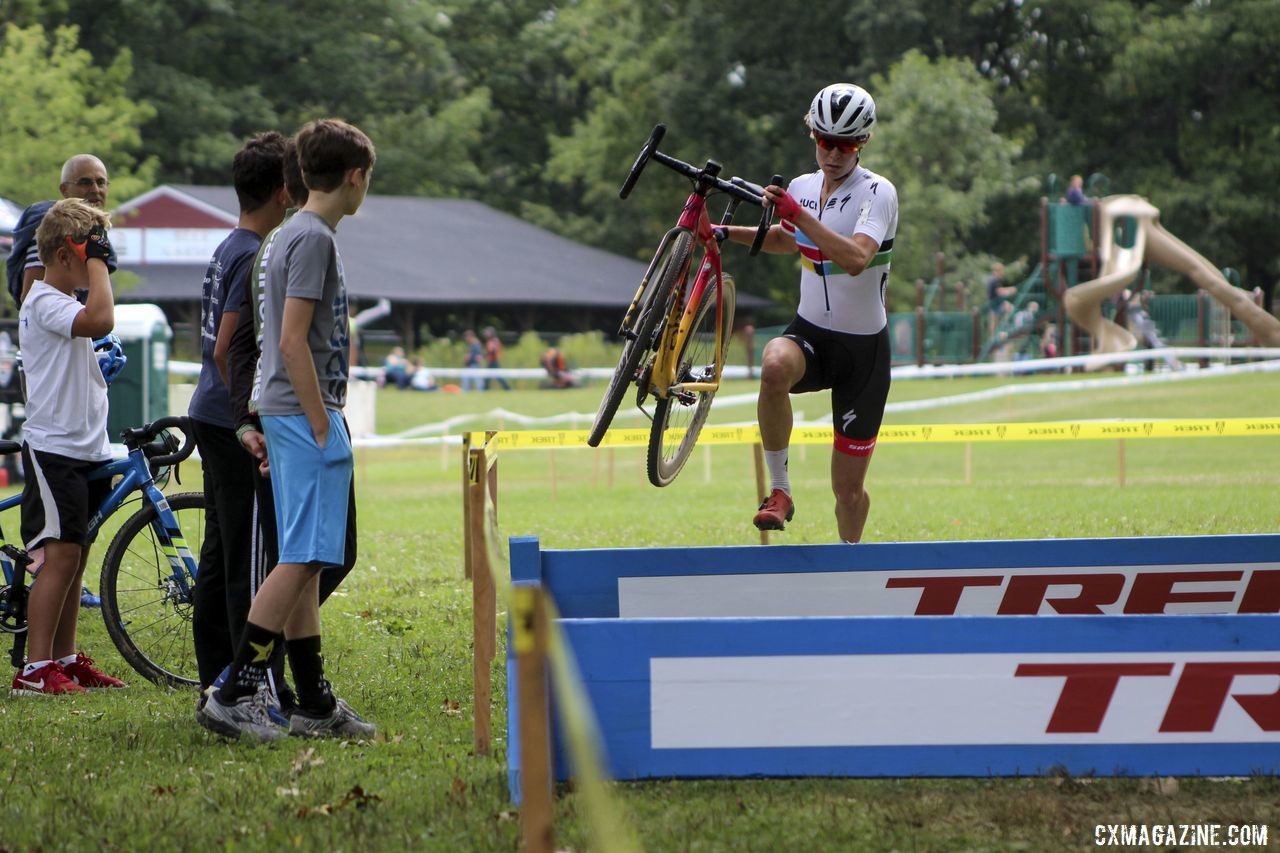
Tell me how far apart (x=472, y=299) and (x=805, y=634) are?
45792 millimetres

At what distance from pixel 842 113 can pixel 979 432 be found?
21.1 feet

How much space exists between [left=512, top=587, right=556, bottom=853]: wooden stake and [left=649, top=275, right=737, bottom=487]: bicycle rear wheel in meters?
3.92

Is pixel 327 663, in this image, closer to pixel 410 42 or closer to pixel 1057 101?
pixel 1057 101

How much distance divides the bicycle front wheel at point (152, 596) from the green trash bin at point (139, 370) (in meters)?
13.6

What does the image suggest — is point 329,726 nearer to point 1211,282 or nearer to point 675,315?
point 675,315

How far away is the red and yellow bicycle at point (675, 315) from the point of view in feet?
23.5

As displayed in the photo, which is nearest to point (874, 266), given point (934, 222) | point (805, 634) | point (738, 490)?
point (805, 634)

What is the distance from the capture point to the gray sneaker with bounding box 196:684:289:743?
5.90m

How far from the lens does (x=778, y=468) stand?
25.6ft

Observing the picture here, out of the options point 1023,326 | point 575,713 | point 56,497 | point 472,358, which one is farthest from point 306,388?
point 472,358

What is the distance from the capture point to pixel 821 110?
23.8ft

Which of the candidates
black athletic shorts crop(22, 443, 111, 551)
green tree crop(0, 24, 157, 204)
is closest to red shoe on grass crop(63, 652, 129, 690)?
black athletic shorts crop(22, 443, 111, 551)

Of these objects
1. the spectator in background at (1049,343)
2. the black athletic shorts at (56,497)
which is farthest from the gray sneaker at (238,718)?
the spectator in background at (1049,343)

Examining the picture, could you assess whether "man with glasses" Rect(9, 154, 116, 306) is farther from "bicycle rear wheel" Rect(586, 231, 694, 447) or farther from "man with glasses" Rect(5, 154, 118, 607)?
"bicycle rear wheel" Rect(586, 231, 694, 447)
